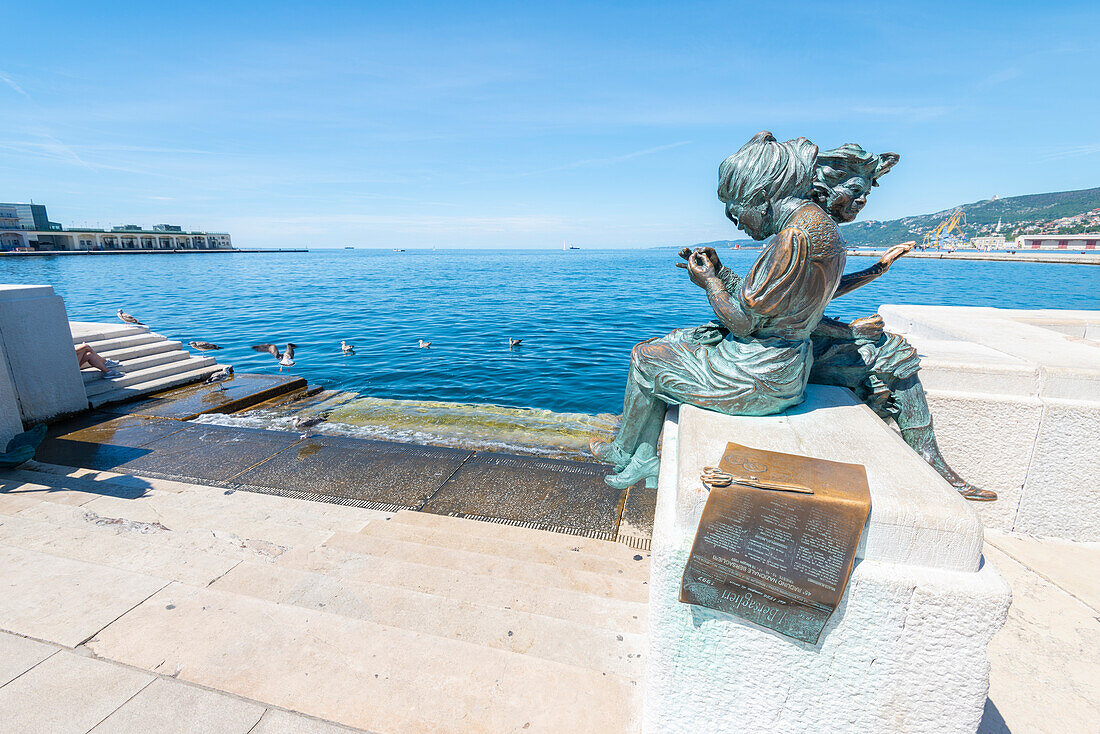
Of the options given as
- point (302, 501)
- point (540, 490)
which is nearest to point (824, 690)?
point (540, 490)

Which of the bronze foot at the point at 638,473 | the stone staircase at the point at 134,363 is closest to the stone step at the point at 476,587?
the bronze foot at the point at 638,473

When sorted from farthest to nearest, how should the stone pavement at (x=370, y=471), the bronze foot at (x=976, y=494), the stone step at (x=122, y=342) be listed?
the stone step at (x=122, y=342) < the stone pavement at (x=370, y=471) < the bronze foot at (x=976, y=494)

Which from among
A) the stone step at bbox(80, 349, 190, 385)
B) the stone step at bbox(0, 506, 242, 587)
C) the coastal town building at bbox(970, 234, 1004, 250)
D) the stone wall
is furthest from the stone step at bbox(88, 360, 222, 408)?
the coastal town building at bbox(970, 234, 1004, 250)

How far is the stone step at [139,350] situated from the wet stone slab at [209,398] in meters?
1.03

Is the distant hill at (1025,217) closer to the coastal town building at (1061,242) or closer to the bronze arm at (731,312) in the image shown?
the coastal town building at (1061,242)

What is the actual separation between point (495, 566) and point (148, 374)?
8.41 metres

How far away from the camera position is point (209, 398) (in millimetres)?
8047

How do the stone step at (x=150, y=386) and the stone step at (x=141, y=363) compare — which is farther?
the stone step at (x=141, y=363)

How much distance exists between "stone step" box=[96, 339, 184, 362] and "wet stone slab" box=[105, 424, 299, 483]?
3192mm

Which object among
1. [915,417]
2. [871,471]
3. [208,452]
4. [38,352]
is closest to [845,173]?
[915,417]

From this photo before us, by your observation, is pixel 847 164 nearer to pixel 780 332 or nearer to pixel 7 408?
pixel 780 332

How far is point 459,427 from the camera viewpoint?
7.48m

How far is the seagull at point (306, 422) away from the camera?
7113mm

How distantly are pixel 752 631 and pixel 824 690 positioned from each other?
1.14 feet
